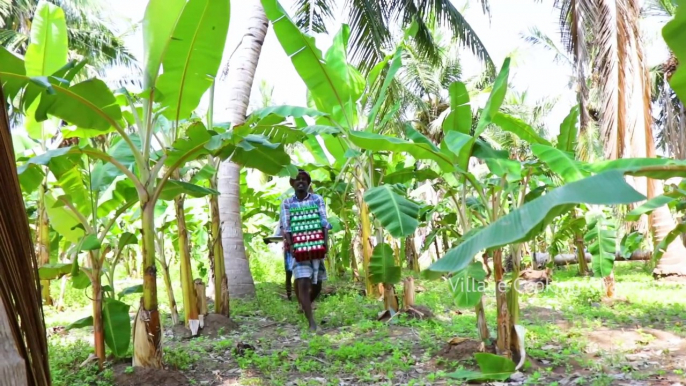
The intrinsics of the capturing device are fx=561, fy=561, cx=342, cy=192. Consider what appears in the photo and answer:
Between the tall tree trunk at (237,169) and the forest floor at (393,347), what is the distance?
0.67m

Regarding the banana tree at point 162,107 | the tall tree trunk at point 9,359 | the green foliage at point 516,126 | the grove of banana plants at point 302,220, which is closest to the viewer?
the tall tree trunk at point 9,359

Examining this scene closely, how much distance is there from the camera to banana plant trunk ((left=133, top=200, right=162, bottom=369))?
3.87 m

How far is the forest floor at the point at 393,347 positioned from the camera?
4051 millimetres

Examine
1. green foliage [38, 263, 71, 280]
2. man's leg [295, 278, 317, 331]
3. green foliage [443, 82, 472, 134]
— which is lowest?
man's leg [295, 278, 317, 331]

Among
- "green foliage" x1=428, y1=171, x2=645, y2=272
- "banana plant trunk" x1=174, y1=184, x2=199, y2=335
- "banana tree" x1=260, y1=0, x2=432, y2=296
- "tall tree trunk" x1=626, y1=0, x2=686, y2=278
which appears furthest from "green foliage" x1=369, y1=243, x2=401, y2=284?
"green foliage" x1=428, y1=171, x2=645, y2=272

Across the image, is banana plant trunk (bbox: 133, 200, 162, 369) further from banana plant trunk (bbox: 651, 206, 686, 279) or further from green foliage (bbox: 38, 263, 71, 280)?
banana plant trunk (bbox: 651, 206, 686, 279)

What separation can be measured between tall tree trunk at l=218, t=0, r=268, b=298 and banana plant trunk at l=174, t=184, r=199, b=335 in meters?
2.13

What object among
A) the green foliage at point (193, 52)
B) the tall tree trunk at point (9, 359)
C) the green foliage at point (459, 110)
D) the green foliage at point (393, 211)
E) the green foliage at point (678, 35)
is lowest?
the tall tree trunk at point (9, 359)

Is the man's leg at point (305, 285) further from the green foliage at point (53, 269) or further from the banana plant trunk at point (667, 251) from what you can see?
the banana plant trunk at point (667, 251)

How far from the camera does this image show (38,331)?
4.45 feet

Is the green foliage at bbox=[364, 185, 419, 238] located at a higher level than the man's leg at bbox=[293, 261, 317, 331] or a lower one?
higher

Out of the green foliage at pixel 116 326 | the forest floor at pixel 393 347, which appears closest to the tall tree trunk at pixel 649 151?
the forest floor at pixel 393 347

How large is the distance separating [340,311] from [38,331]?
220 inches

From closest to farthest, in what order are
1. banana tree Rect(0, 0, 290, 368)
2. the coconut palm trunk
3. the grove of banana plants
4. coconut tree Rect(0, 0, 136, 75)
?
the grove of banana plants → banana tree Rect(0, 0, 290, 368) → the coconut palm trunk → coconut tree Rect(0, 0, 136, 75)
